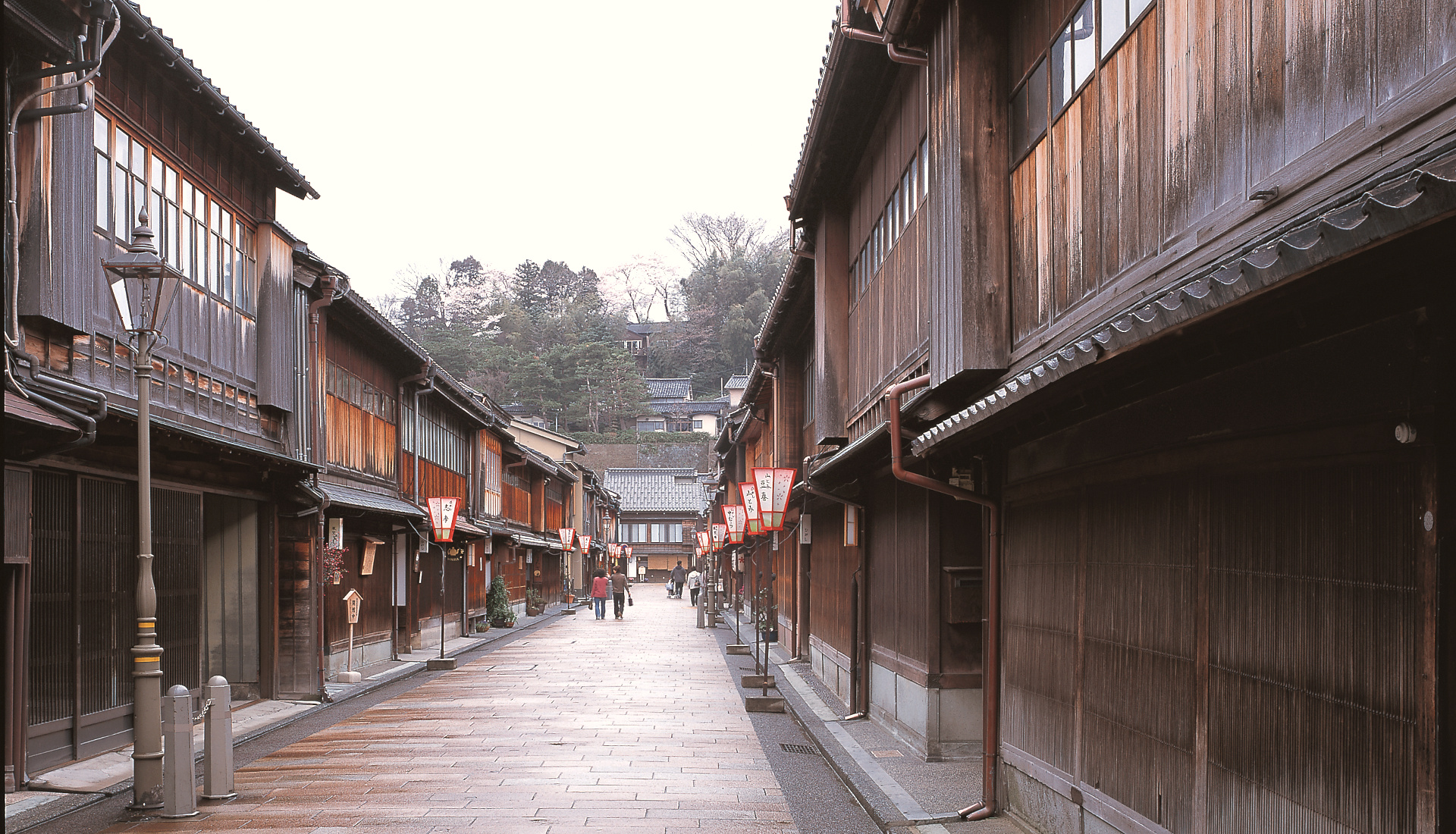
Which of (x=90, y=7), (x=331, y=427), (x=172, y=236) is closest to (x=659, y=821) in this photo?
(x=90, y=7)

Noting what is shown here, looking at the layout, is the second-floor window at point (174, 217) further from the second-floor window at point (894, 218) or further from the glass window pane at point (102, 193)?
the second-floor window at point (894, 218)

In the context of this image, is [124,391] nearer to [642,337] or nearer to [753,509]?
[753,509]

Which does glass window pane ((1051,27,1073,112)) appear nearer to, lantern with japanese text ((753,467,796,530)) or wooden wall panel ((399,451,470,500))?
lantern with japanese text ((753,467,796,530))

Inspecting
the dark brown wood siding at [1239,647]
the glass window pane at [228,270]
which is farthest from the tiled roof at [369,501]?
the dark brown wood siding at [1239,647]

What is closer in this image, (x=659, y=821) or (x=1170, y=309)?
(x=1170, y=309)

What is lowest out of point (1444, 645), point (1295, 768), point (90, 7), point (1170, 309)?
point (1295, 768)

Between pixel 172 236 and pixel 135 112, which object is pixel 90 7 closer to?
pixel 135 112

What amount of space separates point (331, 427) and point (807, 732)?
40.2ft

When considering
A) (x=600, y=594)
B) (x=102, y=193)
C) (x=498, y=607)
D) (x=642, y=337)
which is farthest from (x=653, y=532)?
(x=102, y=193)

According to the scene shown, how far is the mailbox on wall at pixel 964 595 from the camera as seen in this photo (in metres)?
13.5

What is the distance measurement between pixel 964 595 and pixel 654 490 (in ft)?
288

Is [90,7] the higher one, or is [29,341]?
[90,7]

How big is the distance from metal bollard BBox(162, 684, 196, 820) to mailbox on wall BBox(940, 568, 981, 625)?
7873 mm

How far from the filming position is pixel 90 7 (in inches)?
503
